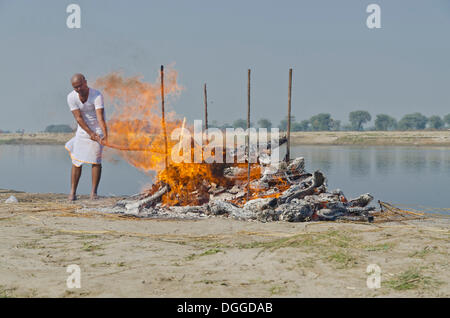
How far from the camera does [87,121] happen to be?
1406cm

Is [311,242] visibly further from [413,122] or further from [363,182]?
[413,122]

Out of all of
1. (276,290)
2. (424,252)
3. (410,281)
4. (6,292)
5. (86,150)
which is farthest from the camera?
(86,150)

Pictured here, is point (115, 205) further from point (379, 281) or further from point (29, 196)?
point (379, 281)

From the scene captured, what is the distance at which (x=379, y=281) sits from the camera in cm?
646

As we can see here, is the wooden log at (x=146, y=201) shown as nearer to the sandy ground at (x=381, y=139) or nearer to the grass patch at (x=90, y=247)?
the grass patch at (x=90, y=247)

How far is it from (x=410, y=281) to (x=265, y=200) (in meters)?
5.58

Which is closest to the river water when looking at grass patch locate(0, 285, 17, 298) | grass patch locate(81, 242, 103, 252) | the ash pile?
the ash pile

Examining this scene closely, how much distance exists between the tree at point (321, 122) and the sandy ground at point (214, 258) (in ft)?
425

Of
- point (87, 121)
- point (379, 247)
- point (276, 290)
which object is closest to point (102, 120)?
point (87, 121)

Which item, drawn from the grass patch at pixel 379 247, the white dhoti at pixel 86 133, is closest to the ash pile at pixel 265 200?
the white dhoti at pixel 86 133

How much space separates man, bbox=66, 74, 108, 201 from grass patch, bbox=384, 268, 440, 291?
962 cm

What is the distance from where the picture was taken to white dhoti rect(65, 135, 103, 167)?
14180 millimetres

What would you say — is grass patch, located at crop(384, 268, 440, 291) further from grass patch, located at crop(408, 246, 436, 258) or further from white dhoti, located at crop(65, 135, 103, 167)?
white dhoti, located at crop(65, 135, 103, 167)
